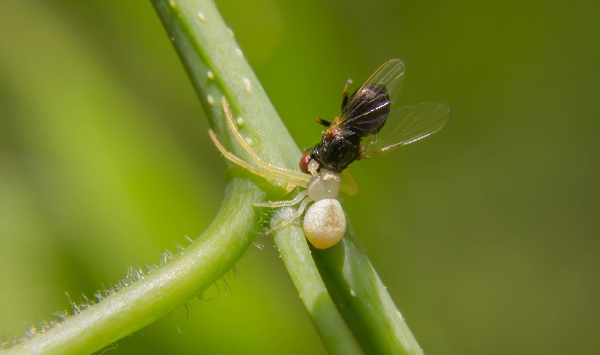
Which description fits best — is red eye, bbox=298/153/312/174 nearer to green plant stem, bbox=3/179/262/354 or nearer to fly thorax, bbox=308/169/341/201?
fly thorax, bbox=308/169/341/201

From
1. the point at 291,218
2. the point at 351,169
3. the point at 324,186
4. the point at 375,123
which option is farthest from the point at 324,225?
the point at 351,169

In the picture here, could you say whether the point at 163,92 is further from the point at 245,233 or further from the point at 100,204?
the point at 245,233

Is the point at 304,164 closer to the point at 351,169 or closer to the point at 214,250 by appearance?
the point at 214,250

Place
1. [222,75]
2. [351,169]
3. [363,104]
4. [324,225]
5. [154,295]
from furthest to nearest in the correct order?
[351,169] < [363,104] < [222,75] < [324,225] < [154,295]

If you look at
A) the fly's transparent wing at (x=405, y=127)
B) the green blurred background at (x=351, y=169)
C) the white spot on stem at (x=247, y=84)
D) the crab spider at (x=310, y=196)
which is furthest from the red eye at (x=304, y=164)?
the green blurred background at (x=351, y=169)

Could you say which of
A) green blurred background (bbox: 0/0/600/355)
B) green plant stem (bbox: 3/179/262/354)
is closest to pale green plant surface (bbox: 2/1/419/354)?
green plant stem (bbox: 3/179/262/354)

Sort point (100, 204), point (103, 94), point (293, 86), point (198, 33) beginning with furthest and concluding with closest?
1. point (293, 86)
2. point (103, 94)
3. point (100, 204)
4. point (198, 33)

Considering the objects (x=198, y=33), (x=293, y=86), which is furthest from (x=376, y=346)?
(x=293, y=86)
